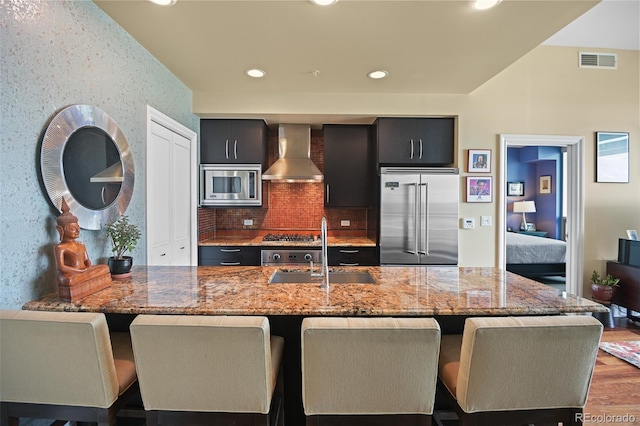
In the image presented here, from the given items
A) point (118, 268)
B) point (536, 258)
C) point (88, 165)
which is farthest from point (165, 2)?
point (536, 258)

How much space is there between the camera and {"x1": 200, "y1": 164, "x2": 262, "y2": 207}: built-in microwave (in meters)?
3.54

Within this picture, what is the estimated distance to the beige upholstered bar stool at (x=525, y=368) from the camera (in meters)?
1.07

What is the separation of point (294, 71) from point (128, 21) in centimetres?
128

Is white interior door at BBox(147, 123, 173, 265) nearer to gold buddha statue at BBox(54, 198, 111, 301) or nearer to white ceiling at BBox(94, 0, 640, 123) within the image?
white ceiling at BBox(94, 0, 640, 123)

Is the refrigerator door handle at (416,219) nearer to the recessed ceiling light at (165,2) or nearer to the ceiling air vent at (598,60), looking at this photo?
the ceiling air vent at (598,60)

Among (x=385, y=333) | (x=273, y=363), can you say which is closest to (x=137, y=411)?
(x=273, y=363)

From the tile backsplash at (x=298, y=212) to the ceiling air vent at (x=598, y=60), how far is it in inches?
119

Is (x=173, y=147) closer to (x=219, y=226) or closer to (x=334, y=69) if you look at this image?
(x=219, y=226)

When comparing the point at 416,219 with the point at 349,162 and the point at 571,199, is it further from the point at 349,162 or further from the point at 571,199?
the point at 571,199

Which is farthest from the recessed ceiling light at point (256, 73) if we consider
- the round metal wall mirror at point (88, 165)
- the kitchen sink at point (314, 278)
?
the kitchen sink at point (314, 278)

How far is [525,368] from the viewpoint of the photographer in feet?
3.63

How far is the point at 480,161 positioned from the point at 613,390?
2229 mm

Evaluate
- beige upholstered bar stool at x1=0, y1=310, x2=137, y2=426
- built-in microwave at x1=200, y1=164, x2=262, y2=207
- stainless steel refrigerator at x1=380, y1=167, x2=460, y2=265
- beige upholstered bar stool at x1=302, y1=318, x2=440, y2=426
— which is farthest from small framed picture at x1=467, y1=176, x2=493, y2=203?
beige upholstered bar stool at x1=0, y1=310, x2=137, y2=426

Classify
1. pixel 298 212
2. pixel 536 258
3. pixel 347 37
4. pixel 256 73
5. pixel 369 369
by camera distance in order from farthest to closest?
pixel 536 258, pixel 298 212, pixel 256 73, pixel 347 37, pixel 369 369
